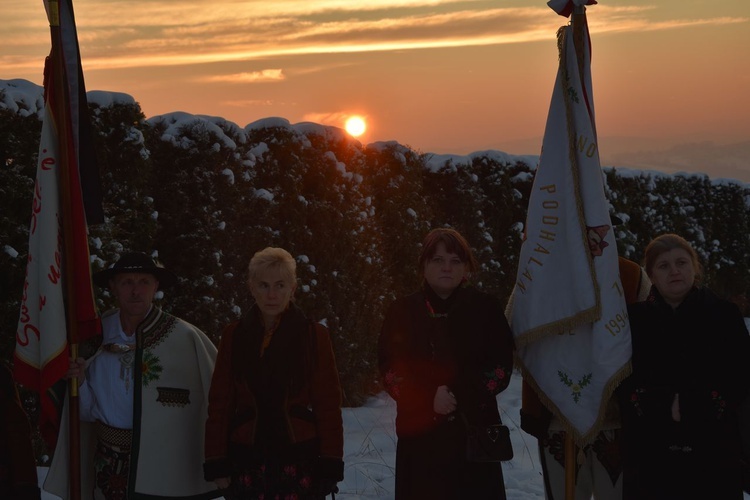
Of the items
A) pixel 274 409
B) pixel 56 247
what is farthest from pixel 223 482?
pixel 56 247

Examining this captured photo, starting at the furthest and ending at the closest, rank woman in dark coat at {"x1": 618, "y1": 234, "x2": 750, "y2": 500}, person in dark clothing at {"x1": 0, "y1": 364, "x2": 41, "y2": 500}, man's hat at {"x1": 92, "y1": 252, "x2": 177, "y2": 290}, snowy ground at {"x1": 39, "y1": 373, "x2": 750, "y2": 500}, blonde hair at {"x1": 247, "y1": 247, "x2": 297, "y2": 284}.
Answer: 1. snowy ground at {"x1": 39, "y1": 373, "x2": 750, "y2": 500}
2. man's hat at {"x1": 92, "y1": 252, "x2": 177, "y2": 290}
3. blonde hair at {"x1": 247, "y1": 247, "x2": 297, "y2": 284}
4. woman in dark coat at {"x1": 618, "y1": 234, "x2": 750, "y2": 500}
5. person in dark clothing at {"x1": 0, "y1": 364, "x2": 41, "y2": 500}

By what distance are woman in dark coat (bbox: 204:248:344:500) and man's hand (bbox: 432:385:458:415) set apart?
1.58 feet

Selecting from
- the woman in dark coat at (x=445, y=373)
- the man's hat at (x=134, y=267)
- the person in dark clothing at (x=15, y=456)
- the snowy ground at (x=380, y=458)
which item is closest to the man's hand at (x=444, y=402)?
the woman in dark coat at (x=445, y=373)

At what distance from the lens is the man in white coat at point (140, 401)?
178 inches

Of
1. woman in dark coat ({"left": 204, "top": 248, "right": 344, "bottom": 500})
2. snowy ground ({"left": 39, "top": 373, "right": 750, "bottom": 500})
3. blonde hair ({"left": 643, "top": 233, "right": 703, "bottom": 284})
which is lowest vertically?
snowy ground ({"left": 39, "top": 373, "right": 750, "bottom": 500})

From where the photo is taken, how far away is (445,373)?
14.5 feet

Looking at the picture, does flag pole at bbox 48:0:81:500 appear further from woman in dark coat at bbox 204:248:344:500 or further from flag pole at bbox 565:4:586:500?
flag pole at bbox 565:4:586:500

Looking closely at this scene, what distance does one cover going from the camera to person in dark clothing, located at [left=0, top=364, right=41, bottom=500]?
402 cm

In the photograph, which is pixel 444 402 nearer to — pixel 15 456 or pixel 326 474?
Answer: pixel 326 474

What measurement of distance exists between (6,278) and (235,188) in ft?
7.83

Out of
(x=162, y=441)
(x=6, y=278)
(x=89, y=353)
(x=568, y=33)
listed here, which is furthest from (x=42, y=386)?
(x=568, y=33)

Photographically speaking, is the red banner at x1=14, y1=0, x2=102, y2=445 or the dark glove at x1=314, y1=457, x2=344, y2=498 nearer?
the dark glove at x1=314, y1=457, x2=344, y2=498

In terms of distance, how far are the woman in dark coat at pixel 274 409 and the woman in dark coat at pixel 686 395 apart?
4.93ft

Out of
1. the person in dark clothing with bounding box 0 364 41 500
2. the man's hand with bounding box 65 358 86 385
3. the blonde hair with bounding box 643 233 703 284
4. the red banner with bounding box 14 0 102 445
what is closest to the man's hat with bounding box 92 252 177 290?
the red banner with bounding box 14 0 102 445
